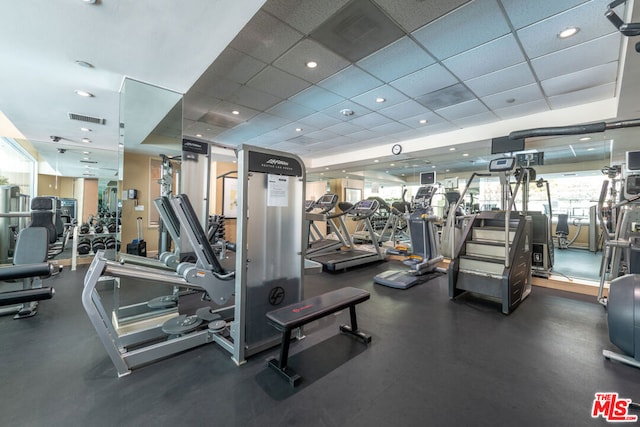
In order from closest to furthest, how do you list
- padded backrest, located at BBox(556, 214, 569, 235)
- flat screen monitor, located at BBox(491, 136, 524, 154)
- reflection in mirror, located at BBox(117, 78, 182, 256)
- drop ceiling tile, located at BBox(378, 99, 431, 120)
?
1. reflection in mirror, located at BBox(117, 78, 182, 256)
2. drop ceiling tile, located at BBox(378, 99, 431, 120)
3. flat screen monitor, located at BBox(491, 136, 524, 154)
4. padded backrest, located at BBox(556, 214, 569, 235)

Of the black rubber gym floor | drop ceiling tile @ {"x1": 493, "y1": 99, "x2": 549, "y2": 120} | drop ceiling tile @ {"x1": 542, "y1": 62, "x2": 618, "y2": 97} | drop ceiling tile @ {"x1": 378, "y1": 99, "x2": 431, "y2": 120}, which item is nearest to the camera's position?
the black rubber gym floor

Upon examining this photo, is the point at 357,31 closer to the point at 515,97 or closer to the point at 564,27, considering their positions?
the point at 564,27

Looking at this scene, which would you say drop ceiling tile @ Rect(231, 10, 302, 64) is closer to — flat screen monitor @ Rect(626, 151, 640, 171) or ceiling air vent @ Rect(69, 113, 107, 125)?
ceiling air vent @ Rect(69, 113, 107, 125)

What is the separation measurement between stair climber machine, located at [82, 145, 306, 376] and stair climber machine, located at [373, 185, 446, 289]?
240cm

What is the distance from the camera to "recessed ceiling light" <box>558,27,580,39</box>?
103 inches

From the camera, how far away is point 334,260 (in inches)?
199

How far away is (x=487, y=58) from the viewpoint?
315 cm

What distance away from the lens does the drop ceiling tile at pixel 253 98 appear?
411cm

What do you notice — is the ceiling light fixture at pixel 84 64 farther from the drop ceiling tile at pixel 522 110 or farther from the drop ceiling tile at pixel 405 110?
the drop ceiling tile at pixel 522 110

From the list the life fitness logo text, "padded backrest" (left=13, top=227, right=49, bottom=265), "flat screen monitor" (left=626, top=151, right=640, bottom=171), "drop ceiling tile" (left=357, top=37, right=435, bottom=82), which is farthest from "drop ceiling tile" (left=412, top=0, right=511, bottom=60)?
"padded backrest" (left=13, top=227, right=49, bottom=265)

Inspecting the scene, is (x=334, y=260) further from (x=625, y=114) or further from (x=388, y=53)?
(x=625, y=114)

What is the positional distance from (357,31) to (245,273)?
271 cm

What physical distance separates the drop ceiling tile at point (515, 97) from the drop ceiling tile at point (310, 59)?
2688mm

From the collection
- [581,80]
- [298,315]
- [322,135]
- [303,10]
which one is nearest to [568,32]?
[581,80]
